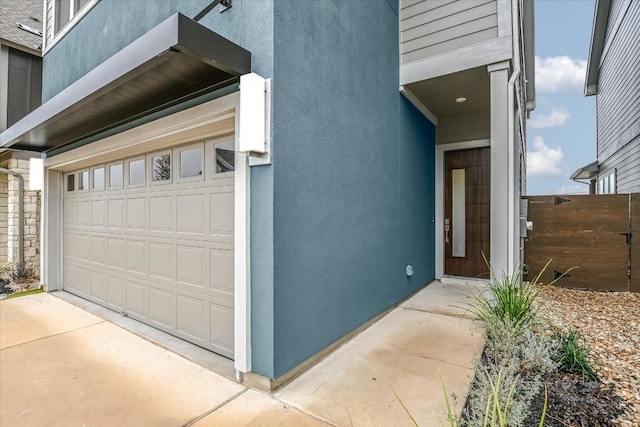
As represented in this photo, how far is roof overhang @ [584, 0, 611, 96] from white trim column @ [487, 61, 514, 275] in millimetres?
9605

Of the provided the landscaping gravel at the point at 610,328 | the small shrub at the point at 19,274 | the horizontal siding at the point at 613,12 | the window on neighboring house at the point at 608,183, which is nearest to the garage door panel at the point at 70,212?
the small shrub at the point at 19,274

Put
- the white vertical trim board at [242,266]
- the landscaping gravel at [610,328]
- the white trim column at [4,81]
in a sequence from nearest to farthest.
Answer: the landscaping gravel at [610,328]
the white vertical trim board at [242,266]
the white trim column at [4,81]

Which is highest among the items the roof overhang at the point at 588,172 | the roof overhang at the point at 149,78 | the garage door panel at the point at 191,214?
the roof overhang at the point at 588,172

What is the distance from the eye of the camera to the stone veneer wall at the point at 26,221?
268 inches

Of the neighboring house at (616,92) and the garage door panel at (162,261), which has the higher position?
the neighboring house at (616,92)

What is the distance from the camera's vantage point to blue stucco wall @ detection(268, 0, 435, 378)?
273cm

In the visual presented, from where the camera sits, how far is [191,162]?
12.0 feet

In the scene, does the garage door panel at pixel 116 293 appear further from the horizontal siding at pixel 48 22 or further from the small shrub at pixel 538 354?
the small shrub at pixel 538 354

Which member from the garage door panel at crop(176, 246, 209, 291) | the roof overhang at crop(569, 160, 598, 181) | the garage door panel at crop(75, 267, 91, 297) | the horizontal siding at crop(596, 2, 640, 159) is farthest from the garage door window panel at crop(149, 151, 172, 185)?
the roof overhang at crop(569, 160, 598, 181)

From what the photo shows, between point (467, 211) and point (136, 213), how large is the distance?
5.59 m

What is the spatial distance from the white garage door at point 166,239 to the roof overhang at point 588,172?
1423 cm

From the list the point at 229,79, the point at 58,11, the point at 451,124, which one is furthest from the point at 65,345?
the point at 451,124

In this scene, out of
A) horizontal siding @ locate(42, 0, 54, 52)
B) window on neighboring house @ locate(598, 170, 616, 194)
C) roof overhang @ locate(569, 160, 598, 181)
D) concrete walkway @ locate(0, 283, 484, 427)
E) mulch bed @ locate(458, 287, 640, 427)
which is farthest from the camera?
roof overhang @ locate(569, 160, 598, 181)

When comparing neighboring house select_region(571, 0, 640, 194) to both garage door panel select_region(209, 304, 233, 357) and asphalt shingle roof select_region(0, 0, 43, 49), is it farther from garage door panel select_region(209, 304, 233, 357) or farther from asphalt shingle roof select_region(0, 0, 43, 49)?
asphalt shingle roof select_region(0, 0, 43, 49)
